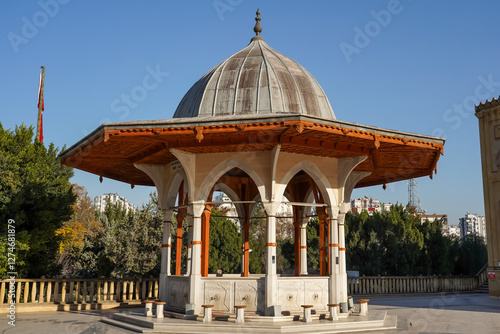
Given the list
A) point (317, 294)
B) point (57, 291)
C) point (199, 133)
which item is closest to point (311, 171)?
point (317, 294)

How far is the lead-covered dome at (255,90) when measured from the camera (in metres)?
14.7

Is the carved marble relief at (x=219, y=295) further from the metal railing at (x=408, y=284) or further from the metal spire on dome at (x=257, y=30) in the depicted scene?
the metal railing at (x=408, y=284)

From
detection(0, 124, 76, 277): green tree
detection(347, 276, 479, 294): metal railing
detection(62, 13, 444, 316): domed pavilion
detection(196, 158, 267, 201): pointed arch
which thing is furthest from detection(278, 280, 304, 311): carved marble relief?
detection(347, 276, 479, 294): metal railing

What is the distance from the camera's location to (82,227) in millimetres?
43969

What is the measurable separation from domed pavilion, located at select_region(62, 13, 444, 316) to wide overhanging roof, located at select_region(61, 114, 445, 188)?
0.03m

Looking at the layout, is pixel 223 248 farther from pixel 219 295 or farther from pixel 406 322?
pixel 406 322

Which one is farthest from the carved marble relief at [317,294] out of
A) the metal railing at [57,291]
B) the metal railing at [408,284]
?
the metal railing at [408,284]

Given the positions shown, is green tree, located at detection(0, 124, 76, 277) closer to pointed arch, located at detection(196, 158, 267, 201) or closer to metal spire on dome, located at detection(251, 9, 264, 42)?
pointed arch, located at detection(196, 158, 267, 201)

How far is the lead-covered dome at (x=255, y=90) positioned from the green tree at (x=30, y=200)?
6622mm

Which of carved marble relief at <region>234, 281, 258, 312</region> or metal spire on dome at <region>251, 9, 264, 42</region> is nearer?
carved marble relief at <region>234, 281, 258, 312</region>

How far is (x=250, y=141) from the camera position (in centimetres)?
1348

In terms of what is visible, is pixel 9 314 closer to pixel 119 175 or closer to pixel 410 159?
pixel 119 175

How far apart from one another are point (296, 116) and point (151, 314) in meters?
7.22

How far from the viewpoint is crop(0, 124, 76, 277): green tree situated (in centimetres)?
1836
